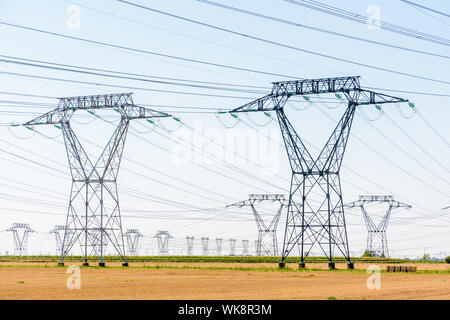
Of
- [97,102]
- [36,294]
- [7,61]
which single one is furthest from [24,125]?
[36,294]

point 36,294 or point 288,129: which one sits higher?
point 288,129

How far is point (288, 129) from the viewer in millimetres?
63188

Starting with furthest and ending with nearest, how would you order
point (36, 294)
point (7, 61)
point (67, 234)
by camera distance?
point (67, 234) → point (7, 61) → point (36, 294)

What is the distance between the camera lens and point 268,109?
64.2m
